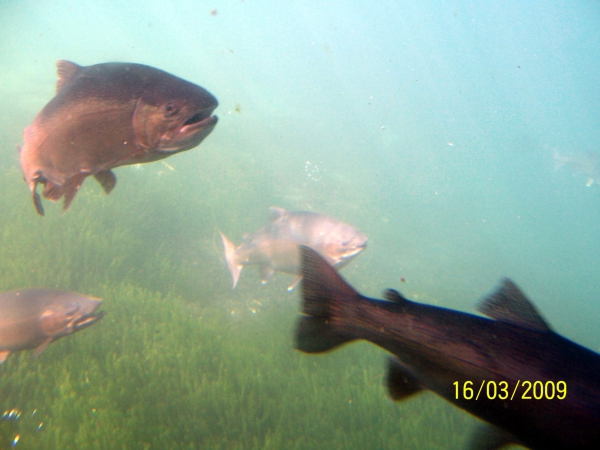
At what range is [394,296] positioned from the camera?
2.01m

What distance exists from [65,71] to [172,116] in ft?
3.65

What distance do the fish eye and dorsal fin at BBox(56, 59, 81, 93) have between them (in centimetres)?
94

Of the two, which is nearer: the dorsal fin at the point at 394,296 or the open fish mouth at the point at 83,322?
the dorsal fin at the point at 394,296

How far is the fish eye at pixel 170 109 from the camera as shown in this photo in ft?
5.98

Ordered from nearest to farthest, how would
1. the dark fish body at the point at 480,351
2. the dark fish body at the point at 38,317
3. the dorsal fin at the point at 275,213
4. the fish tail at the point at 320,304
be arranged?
the dark fish body at the point at 480,351
the fish tail at the point at 320,304
the dark fish body at the point at 38,317
the dorsal fin at the point at 275,213

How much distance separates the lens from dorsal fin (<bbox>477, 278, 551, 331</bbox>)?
182 centimetres

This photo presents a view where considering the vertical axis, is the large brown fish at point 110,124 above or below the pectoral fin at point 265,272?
above

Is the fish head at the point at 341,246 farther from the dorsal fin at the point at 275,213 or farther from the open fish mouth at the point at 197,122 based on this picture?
the open fish mouth at the point at 197,122

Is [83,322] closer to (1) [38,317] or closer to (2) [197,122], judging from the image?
(1) [38,317]

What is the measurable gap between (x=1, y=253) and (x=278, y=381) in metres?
6.64

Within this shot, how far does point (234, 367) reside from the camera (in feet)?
19.4

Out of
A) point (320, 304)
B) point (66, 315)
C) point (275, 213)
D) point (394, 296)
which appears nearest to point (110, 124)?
point (320, 304)

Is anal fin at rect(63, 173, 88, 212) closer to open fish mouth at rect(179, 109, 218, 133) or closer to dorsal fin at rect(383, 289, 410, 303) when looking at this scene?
open fish mouth at rect(179, 109, 218, 133)

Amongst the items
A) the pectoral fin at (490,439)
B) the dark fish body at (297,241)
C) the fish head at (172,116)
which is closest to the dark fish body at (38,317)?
the dark fish body at (297,241)
